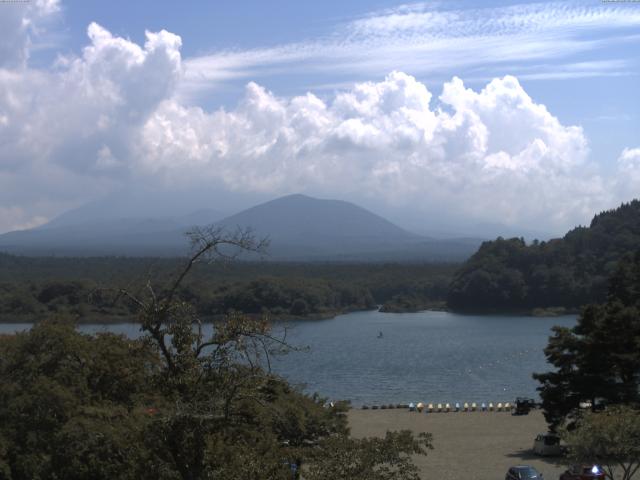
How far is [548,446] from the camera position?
16.3m

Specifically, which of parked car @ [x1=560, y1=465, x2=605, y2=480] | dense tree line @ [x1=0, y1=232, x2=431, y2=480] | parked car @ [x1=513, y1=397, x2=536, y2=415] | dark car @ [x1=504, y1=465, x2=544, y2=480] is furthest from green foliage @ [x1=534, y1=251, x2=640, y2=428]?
dense tree line @ [x1=0, y1=232, x2=431, y2=480]

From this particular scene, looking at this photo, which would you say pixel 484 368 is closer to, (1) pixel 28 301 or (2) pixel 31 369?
(2) pixel 31 369

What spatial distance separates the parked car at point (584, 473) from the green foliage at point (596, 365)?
161 inches

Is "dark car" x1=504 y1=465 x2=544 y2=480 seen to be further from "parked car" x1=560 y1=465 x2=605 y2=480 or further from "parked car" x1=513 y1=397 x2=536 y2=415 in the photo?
"parked car" x1=513 y1=397 x2=536 y2=415

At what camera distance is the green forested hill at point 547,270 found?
62469 millimetres

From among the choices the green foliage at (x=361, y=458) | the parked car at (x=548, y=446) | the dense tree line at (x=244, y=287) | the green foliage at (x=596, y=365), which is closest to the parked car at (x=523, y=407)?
the green foliage at (x=596, y=365)

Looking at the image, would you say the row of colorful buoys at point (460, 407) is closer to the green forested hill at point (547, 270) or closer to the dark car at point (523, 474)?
the dark car at point (523, 474)

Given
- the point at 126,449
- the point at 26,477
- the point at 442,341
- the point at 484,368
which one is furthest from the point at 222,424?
the point at 442,341

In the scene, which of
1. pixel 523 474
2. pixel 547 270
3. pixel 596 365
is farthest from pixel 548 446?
pixel 547 270

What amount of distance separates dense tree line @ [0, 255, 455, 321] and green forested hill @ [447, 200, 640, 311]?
6665mm

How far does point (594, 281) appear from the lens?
60.3 metres

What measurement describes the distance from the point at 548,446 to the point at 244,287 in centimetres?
4431

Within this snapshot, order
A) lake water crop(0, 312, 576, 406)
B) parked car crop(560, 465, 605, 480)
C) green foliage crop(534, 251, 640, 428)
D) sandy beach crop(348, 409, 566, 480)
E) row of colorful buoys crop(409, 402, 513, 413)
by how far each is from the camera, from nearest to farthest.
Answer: parked car crop(560, 465, 605, 480) → sandy beach crop(348, 409, 566, 480) → green foliage crop(534, 251, 640, 428) → row of colorful buoys crop(409, 402, 513, 413) → lake water crop(0, 312, 576, 406)

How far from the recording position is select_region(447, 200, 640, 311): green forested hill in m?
62.5
